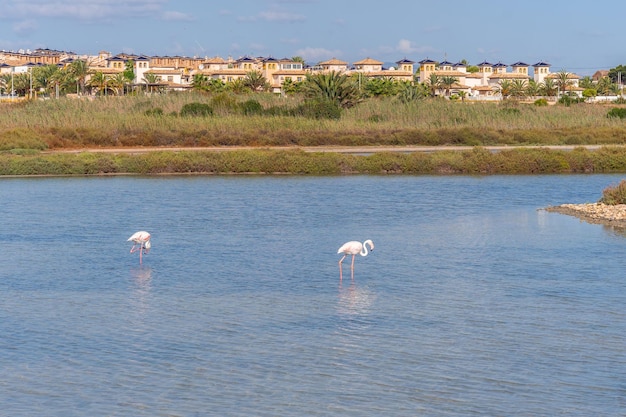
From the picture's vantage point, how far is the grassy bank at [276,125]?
52531 mm

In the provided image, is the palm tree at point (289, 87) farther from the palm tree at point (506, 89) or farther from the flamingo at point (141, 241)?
the flamingo at point (141, 241)

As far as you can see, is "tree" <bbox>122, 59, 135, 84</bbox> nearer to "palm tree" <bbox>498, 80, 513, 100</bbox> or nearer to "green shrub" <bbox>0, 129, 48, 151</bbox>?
"palm tree" <bbox>498, 80, 513, 100</bbox>

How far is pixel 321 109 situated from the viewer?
60500 mm

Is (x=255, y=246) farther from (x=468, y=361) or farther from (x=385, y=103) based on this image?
(x=385, y=103)

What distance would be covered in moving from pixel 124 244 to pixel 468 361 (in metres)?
11.1

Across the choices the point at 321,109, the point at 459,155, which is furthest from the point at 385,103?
the point at 459,155

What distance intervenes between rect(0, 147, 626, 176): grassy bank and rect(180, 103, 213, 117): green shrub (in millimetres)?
17893

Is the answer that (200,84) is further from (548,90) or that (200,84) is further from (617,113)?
(617,113)

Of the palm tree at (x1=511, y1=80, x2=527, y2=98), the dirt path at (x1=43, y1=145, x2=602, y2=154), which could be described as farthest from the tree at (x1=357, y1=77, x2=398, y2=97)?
the dirt path at (x1=43, y1=145, x2=602, y2=154)

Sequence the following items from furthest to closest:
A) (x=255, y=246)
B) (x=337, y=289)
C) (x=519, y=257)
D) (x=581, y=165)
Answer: (x=581, y=165) < (x=255, y=246) < (x=519, y=257) < (x=337, y=289)

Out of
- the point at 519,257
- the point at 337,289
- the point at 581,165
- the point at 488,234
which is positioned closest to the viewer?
the point at 337,289

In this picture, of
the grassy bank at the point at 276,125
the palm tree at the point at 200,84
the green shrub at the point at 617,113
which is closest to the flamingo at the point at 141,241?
the grassy bank at the point at 276,125

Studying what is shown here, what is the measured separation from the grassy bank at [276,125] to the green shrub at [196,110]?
55 cm

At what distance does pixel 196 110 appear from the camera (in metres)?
60.2
